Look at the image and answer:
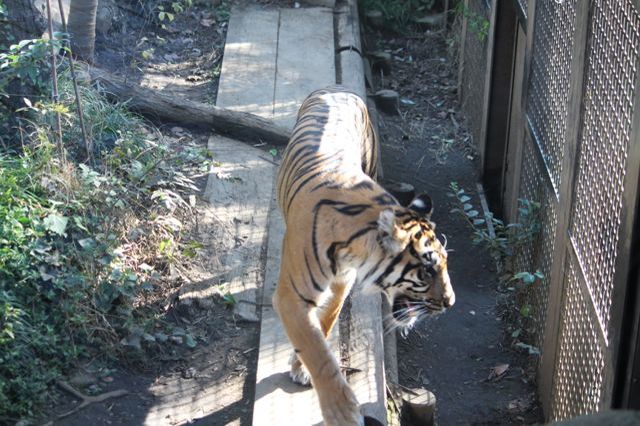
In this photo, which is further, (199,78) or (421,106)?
(421,106)

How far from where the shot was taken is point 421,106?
873cm

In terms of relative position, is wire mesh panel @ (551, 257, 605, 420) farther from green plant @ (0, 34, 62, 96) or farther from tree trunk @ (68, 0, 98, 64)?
tree trunk @ (68, 0, 98, 64)

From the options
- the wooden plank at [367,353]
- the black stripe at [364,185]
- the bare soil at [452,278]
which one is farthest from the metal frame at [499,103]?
the black stripe at [364,185]

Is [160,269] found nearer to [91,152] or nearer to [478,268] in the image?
[91,152]

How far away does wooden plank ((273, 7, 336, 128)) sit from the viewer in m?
7.41

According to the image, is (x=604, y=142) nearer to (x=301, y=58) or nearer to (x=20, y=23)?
(x=20, y=23)

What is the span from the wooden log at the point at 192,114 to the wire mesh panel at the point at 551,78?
1.94 m

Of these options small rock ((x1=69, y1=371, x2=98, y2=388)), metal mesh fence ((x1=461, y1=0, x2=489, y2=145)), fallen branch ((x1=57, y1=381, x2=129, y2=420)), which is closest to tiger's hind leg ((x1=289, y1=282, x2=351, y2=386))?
fallen branch ((x1=57, y1=381, x2=129, y2=420))

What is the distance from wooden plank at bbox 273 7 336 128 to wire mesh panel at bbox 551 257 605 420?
306 centimetres

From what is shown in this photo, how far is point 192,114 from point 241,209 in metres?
1.22

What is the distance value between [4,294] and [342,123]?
1.87m

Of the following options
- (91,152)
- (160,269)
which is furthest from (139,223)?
(91,152)

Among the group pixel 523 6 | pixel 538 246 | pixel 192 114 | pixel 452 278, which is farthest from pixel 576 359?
pixel 192 114

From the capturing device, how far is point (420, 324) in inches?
228
